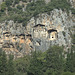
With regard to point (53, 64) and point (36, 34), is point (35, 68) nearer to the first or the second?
point (53, 64)

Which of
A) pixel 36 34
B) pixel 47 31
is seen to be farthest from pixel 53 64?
pixel 36 34

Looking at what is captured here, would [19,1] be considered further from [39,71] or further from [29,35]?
[39,71]

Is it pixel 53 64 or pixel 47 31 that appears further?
pixel 47 31

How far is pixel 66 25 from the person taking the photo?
9019 centimetres

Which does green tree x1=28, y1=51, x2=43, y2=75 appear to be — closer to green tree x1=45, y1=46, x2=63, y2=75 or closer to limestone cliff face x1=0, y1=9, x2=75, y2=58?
green tree x1=45, y1=46, x2=63, y2=75

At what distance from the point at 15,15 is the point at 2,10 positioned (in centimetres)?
852

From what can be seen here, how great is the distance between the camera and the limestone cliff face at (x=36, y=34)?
87.1 meters

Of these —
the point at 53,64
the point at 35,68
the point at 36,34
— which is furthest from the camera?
the point at 36,34

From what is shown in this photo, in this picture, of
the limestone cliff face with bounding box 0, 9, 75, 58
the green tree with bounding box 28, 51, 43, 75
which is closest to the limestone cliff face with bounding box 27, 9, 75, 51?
the limestone cliff face with bounding box 0, 9, 75, 58

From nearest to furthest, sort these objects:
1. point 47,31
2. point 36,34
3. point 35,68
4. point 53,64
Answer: point 35,68
point 53,64
point 47,31
point 36,34

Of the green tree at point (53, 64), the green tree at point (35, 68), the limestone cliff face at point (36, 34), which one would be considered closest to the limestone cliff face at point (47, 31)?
the limestone cliff face at point (36, 34)

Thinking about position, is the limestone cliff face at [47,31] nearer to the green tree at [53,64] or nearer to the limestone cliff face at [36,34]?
the limestone cliff face at [36,34]

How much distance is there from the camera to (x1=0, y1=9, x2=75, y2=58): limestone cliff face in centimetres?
8712

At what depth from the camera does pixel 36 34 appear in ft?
288
